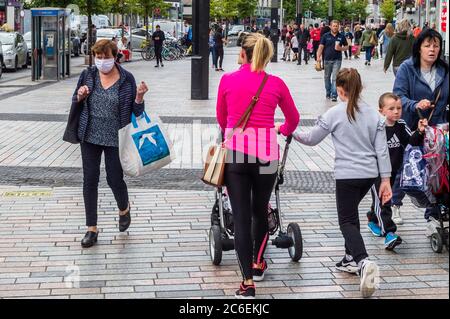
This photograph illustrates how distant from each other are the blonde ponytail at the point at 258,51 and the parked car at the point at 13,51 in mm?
26419

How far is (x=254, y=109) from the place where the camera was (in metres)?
5.65

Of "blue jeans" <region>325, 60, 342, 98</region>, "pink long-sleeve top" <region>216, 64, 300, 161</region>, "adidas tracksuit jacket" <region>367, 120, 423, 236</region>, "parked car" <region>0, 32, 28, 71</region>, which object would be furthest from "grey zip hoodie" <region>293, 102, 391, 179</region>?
"parked car" <region>0, 32, 28, 71</region>

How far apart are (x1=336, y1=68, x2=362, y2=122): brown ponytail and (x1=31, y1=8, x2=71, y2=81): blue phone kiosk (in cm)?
2018

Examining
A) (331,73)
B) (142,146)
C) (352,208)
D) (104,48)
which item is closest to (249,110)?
(352,208)

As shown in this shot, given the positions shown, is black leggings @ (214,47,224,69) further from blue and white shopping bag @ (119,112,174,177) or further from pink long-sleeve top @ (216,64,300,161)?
pink long-sleeve top @ (216,64,300,161)

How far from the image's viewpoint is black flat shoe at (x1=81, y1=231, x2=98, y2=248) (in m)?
7.20

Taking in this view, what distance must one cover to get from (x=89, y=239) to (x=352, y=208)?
7.46 ft

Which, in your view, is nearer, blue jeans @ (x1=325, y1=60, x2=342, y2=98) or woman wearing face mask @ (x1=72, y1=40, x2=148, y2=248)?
woman wearing face mask @ (x1=72, y1=40, x2=148, y2=248)

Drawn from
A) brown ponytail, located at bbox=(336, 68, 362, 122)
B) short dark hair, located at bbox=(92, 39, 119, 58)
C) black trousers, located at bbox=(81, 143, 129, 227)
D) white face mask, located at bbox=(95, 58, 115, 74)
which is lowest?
black trousers, located at bbox=(81, 143, 129, 227)

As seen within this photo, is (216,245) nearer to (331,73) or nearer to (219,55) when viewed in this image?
(331,73)

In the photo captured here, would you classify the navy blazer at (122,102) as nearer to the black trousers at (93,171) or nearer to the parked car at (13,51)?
the black trousers at (93,171)

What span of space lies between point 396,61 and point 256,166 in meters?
10.8

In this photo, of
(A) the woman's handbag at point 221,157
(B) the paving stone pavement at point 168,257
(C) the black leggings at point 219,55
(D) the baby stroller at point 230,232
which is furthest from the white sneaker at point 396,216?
(C) the black leggings at point 219,55

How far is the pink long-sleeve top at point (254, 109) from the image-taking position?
222 inches
